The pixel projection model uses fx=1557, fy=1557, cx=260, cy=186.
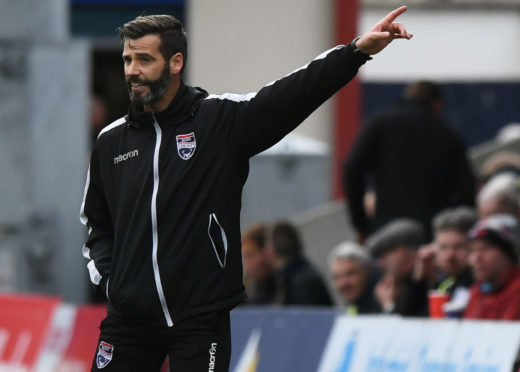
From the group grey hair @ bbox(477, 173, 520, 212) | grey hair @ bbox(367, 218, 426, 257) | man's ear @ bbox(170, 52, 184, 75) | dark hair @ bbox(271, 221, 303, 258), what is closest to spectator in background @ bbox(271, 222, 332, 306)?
dark hair @ bbox(271, 221, 303, 258)

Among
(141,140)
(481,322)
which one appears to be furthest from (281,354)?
(141,140)

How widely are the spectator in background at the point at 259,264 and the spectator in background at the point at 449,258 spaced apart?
2703mm

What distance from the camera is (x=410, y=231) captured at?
34.7 ft

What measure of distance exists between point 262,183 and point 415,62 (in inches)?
276

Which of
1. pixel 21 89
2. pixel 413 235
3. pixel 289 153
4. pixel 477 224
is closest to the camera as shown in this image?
pixel 477 224

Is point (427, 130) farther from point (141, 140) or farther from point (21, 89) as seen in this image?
point (141, 140)

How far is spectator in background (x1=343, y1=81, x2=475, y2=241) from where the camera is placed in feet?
37.6

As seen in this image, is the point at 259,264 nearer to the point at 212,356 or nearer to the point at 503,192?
the point at 503,192

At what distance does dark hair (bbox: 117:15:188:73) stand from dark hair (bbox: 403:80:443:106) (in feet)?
17.6

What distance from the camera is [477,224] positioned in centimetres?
990

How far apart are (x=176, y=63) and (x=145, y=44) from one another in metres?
0.17

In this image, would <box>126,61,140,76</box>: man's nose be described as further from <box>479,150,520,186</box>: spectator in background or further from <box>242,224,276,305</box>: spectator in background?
<box>479,150,520,186</box>: spectator in background

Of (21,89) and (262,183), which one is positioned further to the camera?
(262,183)

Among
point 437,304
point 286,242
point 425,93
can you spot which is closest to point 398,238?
point 437,304
